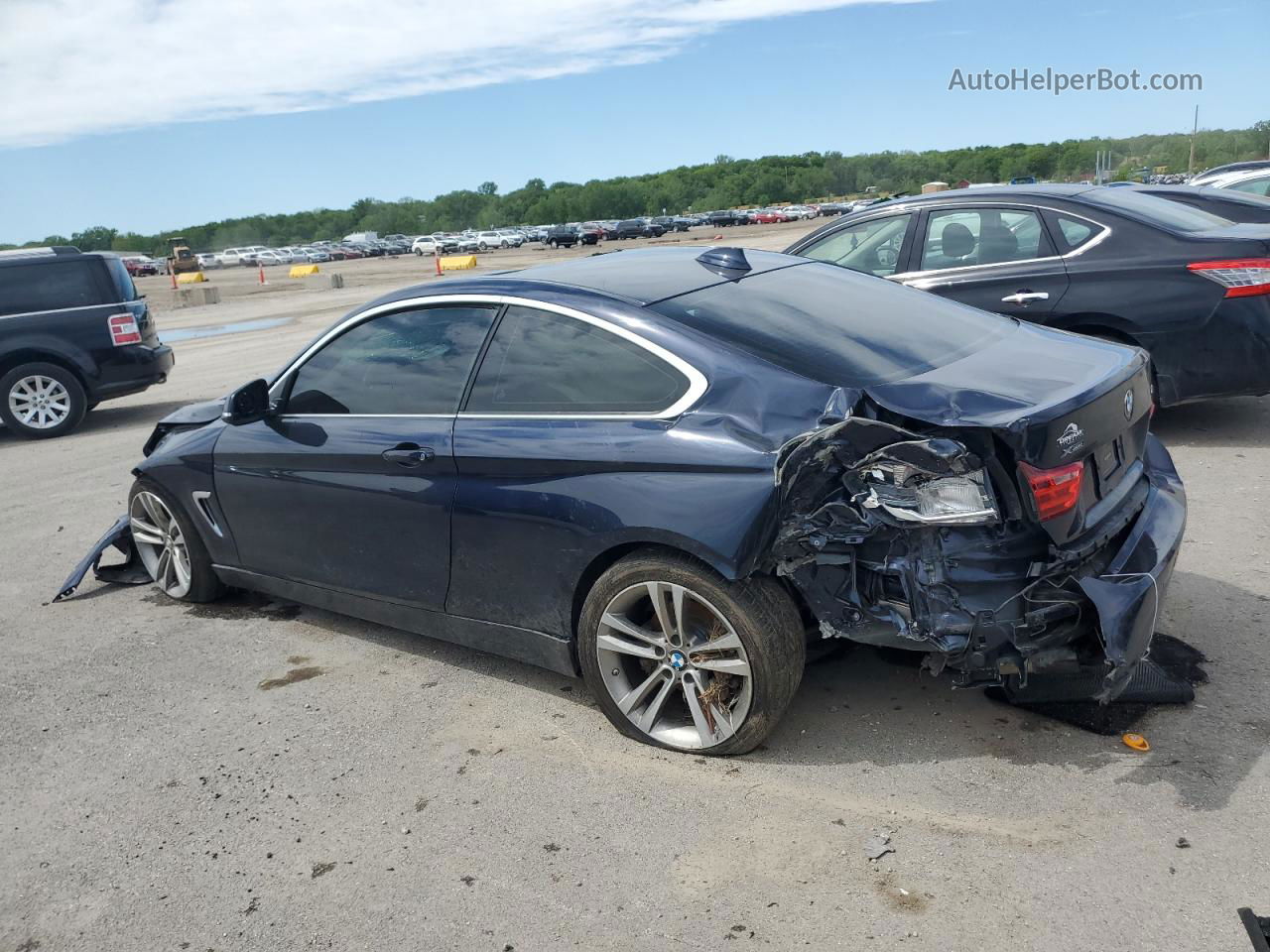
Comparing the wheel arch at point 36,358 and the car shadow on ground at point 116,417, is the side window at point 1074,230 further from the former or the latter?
the wheel arch at point 36,358

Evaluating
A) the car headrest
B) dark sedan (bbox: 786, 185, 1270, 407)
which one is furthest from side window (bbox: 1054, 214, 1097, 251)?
the car headrest

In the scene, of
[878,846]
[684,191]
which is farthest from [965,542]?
[684,191]

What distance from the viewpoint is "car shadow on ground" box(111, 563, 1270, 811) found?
347cm

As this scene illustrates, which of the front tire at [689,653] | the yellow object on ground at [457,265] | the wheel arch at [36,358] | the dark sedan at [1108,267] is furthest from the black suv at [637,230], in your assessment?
the front tire at [689,653]

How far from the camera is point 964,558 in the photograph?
3322 mm

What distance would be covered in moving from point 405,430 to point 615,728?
4.65 feet

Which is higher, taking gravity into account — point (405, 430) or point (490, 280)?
point (490, 280)

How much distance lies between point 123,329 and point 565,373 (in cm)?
908

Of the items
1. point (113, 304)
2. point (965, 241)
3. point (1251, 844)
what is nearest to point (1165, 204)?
point (965, 241)

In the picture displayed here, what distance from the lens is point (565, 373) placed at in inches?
155

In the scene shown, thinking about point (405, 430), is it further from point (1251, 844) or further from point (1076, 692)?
point (1251, 844)

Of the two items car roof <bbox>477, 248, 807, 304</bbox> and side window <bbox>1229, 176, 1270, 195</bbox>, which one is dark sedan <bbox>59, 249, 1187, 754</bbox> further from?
side window <bbox>1229, 176, 1270, 195</bbox>

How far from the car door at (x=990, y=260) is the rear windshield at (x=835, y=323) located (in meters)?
2.90

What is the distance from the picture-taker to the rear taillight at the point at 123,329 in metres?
11.3
